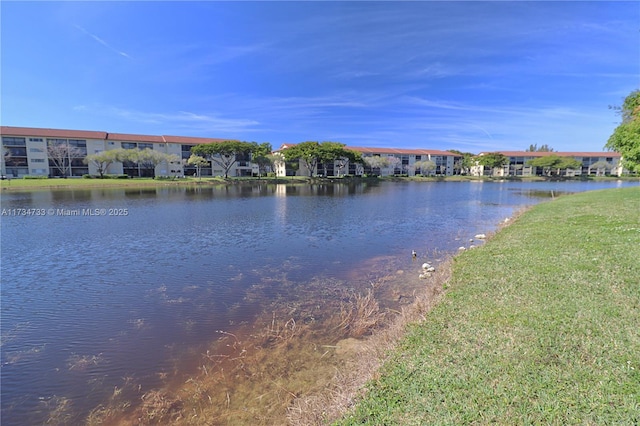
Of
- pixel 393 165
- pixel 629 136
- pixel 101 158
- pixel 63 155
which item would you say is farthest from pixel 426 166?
pixel 63 155

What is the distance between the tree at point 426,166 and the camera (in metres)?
104

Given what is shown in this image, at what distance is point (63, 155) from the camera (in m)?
63.3

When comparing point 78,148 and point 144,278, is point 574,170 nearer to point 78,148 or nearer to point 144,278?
point 144,278

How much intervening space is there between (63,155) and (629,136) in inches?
3314

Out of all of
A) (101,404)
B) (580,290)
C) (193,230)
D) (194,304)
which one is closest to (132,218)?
(193,230)

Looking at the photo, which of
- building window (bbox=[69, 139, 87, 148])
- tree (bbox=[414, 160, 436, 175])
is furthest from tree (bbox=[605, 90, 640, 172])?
building window (bbox=[69, 139, 87, 148])

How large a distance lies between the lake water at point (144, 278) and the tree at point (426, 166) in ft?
279

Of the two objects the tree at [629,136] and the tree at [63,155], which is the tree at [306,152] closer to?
the tree at [63,155]

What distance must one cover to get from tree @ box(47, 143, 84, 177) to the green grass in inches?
3117

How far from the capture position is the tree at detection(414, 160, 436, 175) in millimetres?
103887

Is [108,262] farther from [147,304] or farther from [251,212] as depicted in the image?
[251,212]

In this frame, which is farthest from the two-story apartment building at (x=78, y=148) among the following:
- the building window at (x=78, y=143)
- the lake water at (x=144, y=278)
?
the lake water at (x=144, y=278)

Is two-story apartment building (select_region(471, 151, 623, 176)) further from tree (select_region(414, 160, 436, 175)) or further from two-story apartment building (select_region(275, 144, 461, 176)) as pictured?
tree (select_region(414, 160, 436, 175))

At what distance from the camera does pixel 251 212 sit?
86.8 ft
